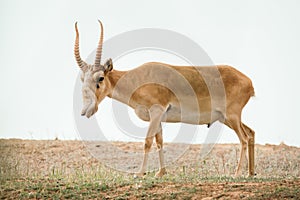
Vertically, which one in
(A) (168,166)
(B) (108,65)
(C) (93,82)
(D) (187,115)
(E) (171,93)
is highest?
(B) (108,65)

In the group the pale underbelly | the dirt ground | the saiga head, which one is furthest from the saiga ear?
the dirt ground

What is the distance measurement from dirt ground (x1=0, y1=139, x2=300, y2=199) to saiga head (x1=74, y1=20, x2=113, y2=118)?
5.41 feet

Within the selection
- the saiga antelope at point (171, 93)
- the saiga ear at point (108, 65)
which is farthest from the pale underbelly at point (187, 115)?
the saiga ear at point (108, 65)

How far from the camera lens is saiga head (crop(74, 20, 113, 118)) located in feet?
46.3

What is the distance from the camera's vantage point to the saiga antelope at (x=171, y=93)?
14.2 metres

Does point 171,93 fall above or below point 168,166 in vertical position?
above

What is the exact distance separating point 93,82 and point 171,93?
188 cm

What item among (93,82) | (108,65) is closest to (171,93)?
(108,65)

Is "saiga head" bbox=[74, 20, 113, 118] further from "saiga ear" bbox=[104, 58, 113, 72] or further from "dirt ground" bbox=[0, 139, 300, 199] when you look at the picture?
"dirt ground" bbox=[0, 139, 300, 199]

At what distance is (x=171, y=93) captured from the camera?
575 inches

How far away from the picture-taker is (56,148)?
21797mm

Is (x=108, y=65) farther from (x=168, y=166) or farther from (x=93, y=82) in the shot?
(x=168, y=166)

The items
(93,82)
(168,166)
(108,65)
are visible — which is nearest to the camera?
(93,82)

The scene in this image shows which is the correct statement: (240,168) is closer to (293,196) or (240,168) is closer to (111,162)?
(293,196)
